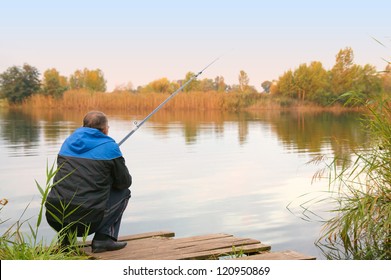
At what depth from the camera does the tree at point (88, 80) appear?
42.9 metres

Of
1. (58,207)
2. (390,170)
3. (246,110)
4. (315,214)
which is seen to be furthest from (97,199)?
(246,110)

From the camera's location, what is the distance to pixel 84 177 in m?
4.72

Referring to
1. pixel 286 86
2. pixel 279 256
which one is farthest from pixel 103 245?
pixel 286 86

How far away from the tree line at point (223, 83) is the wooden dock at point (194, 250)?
3148cm

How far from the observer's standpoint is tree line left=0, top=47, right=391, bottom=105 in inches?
1549

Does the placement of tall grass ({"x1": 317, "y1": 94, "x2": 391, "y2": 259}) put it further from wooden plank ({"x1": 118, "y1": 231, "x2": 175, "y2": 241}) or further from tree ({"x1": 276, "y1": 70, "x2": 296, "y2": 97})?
tree ({"x1": 276, "y1": 70, "x2": 296, "y2": 97})

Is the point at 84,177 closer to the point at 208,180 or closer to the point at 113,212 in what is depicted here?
the point at 113,212

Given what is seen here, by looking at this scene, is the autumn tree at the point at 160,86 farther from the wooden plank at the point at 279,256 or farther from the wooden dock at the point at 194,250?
the wooden plank at the point at 279,256

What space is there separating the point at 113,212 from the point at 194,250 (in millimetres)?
716

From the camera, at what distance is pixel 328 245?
6.64 m

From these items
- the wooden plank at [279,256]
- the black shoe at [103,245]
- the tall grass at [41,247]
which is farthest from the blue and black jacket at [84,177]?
the wooden plank at [279,256]

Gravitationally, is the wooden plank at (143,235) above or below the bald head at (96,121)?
below

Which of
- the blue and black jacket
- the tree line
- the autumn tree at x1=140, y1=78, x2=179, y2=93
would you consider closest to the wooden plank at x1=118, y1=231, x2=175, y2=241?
the blue and black jacket

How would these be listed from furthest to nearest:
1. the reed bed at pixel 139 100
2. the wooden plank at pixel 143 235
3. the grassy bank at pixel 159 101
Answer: the grassy bank at pixel 159 101, the reed bed at pixel 139 100, the wooden plank at pixel 143 235
